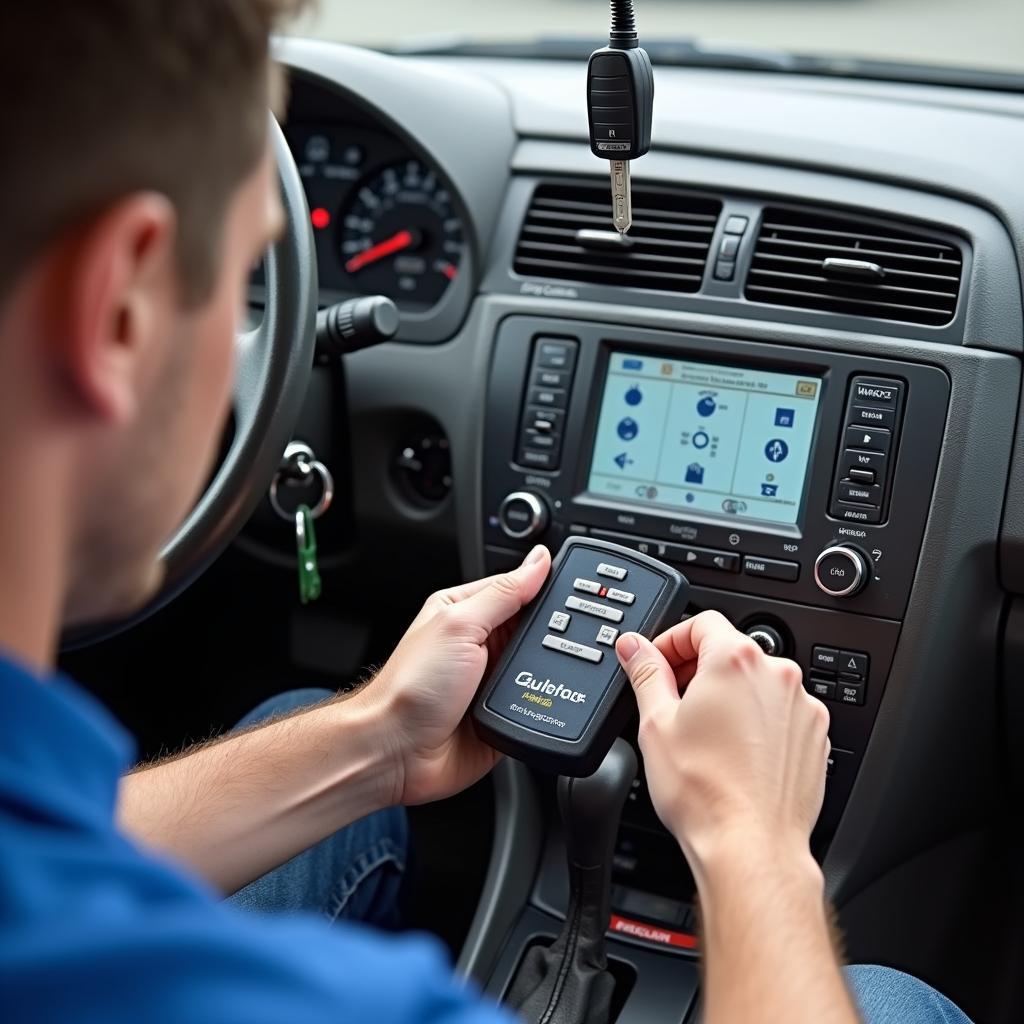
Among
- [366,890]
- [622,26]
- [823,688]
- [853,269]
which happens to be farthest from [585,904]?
[622,26]

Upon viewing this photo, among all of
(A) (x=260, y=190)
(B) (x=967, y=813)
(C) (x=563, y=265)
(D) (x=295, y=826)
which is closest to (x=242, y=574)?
(C) (x=563, y=265)

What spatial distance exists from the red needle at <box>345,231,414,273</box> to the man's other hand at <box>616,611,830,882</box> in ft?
2.96

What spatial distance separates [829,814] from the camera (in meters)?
1.58

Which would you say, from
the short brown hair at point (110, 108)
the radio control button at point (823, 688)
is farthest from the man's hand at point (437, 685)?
the short brown hair at point (110, 108)

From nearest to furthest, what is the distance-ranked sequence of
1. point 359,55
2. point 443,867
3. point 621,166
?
point 621,166 < point 359,55 < point 443,867

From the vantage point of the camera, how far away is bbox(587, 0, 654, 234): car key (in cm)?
140

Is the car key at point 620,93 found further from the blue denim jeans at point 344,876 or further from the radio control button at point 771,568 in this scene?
the blue denim jeans at point 344,876

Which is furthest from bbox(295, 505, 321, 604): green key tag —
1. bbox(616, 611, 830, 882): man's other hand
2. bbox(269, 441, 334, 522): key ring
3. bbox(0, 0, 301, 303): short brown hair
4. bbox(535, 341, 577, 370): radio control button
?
bbox(0, 0, 301, 303): short brown hair

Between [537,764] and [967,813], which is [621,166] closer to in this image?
[537,764]

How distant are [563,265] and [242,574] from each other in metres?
0.68

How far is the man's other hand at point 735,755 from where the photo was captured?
98 centimetres

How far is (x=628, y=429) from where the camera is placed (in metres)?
1.59

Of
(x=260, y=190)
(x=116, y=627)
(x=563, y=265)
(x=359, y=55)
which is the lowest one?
(x=116, y=627)

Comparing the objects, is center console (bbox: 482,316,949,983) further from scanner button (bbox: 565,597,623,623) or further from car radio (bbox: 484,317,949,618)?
scanner button (bbox: 565,597,623,623)
